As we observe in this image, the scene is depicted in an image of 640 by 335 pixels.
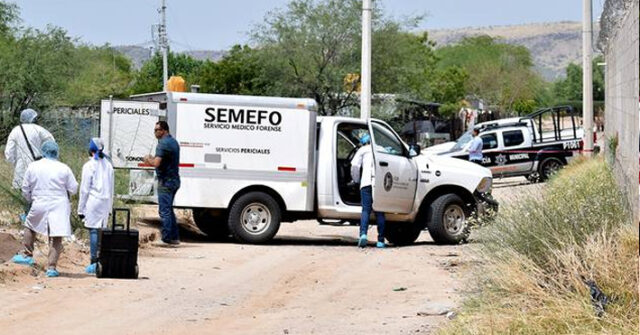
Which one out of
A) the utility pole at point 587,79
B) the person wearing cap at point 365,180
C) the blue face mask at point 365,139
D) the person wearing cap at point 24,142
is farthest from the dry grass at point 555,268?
the utility pole at point 587,79

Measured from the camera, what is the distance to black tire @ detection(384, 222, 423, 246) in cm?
2203

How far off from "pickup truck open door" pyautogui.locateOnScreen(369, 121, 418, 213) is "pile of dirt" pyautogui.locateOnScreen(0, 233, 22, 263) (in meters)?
5.95

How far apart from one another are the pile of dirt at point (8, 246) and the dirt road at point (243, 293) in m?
0.71

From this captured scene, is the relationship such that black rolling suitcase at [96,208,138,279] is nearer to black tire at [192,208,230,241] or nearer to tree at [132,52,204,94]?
black tire at [192,208,230,241]

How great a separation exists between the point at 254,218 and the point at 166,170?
75.9 inches

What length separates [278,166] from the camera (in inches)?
819

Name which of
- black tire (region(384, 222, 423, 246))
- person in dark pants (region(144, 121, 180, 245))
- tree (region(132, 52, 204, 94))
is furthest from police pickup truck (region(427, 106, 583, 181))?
tree (region(132, 52, 204, 94))

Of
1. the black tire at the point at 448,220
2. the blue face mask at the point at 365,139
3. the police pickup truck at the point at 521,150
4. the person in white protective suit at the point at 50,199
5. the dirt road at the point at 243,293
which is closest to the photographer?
the dirt road at the point at 243,293

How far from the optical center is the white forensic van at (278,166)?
2061 cm

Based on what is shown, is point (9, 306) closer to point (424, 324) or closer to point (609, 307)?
point (424, 324)

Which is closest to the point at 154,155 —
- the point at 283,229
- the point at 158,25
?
the point at 283,229

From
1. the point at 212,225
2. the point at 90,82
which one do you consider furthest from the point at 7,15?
the point at 212,225

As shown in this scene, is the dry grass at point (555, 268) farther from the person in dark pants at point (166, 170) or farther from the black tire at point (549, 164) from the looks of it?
the black tire at point (549, 164)

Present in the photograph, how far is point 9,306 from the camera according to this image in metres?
12.9
